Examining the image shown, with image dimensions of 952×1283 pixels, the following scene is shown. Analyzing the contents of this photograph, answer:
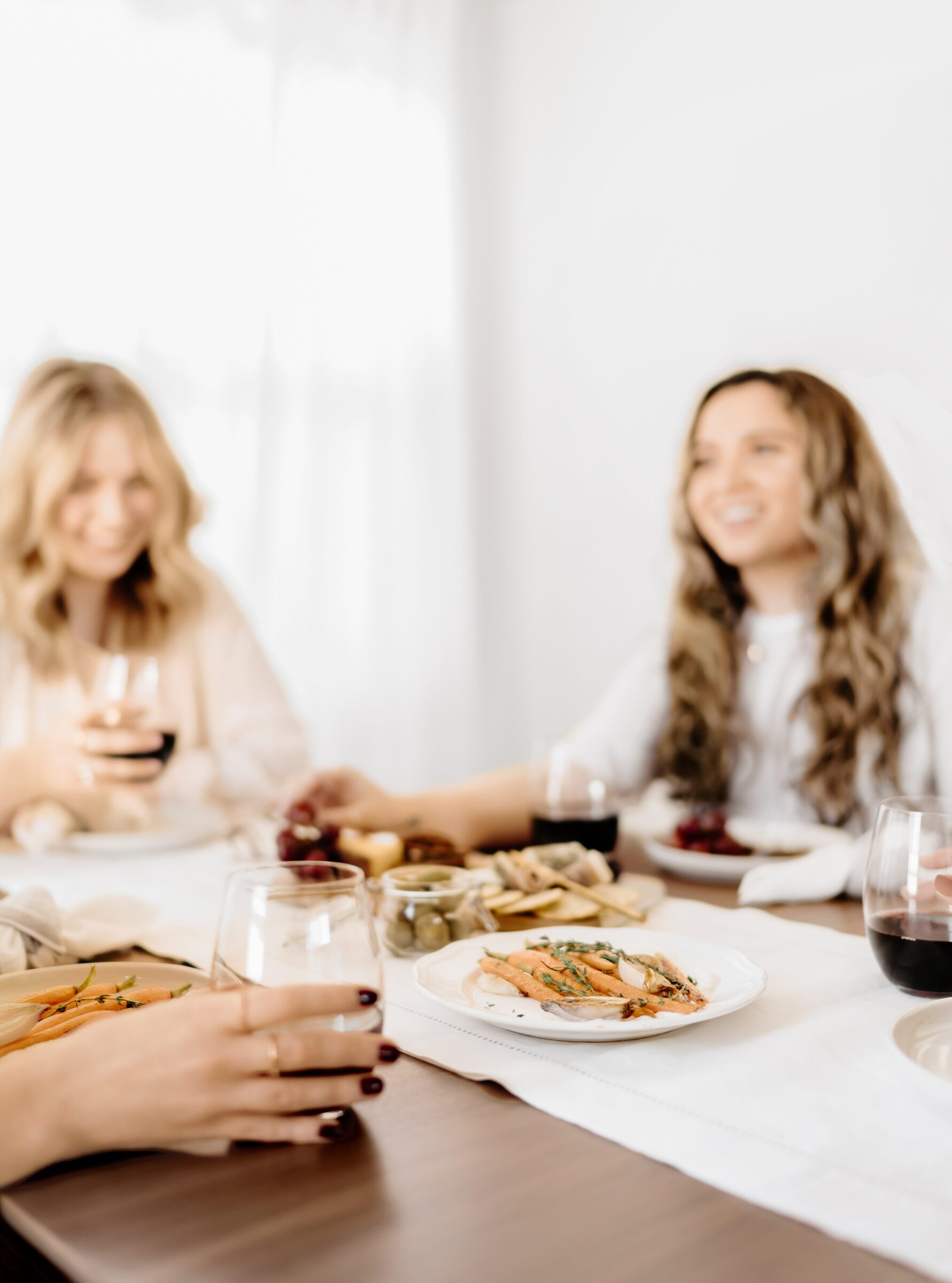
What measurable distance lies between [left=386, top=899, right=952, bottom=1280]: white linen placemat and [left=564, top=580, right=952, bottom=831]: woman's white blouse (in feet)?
3.82

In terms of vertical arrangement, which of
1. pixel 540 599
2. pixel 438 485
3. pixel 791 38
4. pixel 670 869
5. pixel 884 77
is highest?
pixel 791 38

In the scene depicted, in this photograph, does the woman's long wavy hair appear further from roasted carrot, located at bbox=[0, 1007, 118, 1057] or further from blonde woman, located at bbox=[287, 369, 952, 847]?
roasted carrot, located at bbox=[0, 1007, 118, 1057]

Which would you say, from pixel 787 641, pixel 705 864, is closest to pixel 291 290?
pixel 787 641

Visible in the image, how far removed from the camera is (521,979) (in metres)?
0.87

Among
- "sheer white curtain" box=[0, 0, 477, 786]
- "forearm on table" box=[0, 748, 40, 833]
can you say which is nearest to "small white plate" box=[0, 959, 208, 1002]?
"forearm on table" box=[0, 748, 40, 833]

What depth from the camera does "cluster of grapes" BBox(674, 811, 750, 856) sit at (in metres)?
1.46

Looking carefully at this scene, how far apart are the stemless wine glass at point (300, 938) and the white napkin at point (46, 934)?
0.36m

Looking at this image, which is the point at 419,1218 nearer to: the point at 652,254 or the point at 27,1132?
the point at 27,1132

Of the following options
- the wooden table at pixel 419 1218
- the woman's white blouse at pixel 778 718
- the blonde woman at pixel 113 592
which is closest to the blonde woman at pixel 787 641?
the woman's white blouse at pixel 778 718

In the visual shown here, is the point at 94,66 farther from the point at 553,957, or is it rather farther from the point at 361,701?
the point at 553,957

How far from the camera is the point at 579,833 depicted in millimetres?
1409

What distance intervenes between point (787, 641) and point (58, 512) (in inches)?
63.5

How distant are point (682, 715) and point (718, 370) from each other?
33.1 inches

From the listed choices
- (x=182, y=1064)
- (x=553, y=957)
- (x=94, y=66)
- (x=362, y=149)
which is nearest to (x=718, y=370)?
(x=362, y=149)
